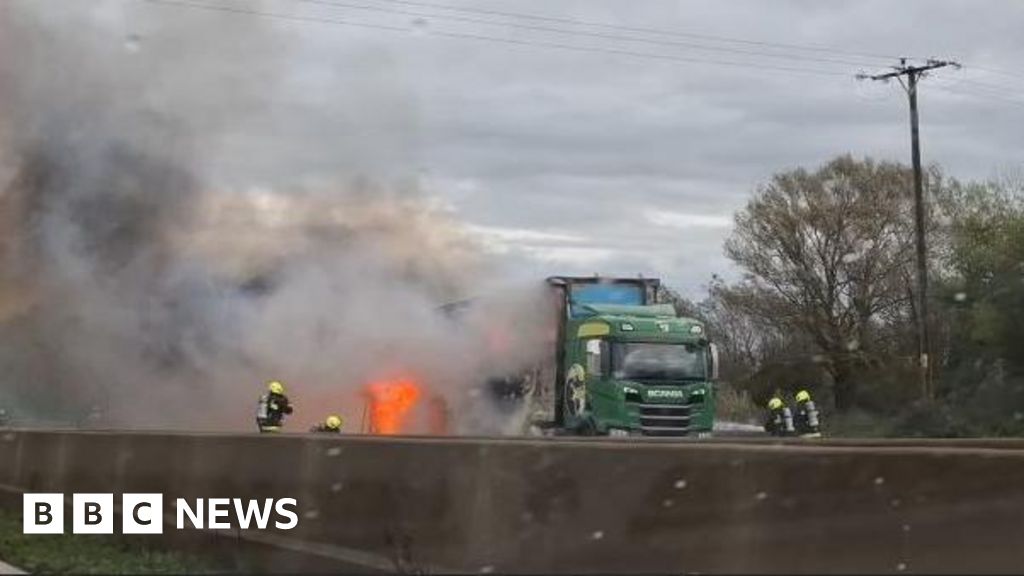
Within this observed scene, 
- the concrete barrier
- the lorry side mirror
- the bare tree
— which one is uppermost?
the bare tree

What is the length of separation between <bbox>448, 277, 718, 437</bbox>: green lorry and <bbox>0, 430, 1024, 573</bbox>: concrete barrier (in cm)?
1604

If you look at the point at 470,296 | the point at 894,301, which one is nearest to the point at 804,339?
the point at 894,301

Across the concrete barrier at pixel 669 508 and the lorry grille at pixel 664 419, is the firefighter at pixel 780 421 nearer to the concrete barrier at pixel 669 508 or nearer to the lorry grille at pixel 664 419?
the lorry grille at pixel 664 419

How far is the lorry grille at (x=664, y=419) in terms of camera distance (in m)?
24.5

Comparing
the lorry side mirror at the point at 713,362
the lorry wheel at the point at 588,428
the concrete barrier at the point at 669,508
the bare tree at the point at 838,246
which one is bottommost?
the lorry wheel at the point at 588,428

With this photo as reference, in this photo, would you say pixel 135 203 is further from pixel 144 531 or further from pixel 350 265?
pixel 144 531

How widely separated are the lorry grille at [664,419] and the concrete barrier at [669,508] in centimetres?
1605

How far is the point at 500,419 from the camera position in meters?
28.3

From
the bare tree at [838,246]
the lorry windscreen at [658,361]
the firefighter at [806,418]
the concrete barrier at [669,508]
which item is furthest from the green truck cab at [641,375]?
the bare tree at [838,246]

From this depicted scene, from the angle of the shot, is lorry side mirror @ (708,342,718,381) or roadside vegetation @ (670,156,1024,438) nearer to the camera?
lorry side mirror @ (708,342,718,381)

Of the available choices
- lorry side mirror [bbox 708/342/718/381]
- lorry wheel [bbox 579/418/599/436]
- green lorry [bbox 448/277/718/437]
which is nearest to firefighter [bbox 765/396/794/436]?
green lorry [bbox 448/277/718/437]

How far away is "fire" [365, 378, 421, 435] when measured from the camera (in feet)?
94.7

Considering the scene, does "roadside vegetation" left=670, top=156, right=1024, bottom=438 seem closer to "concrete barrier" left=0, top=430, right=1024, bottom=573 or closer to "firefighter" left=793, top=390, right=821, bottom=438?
"firefighter" left=793, top=390, right=821, bottom=438

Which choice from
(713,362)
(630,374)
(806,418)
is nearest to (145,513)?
(630,374)
